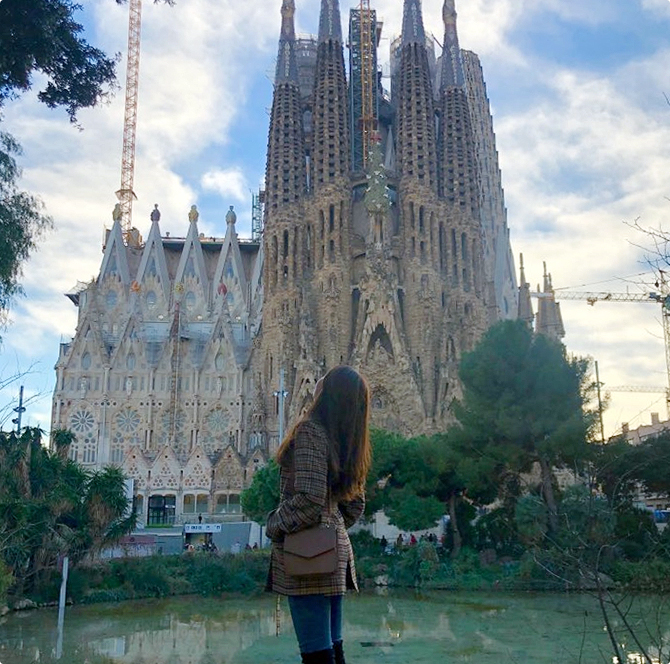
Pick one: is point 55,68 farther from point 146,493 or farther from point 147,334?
point 147,334

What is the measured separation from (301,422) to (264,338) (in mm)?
41339

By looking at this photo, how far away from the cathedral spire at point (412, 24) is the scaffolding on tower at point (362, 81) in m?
2.89

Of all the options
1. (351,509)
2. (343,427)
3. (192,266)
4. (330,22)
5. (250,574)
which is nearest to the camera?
(343,427)

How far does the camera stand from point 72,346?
48.0 meters

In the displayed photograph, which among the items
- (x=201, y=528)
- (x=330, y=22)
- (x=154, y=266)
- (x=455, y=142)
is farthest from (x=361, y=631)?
(x=154, y=266)

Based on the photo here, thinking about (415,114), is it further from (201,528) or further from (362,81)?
(201,528)

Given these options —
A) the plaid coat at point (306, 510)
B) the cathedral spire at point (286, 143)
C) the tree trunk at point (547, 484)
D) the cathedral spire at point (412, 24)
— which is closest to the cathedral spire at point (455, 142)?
the cathedral spire at point (412, 24)

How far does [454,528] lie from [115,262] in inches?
1419

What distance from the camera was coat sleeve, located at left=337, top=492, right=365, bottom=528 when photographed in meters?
3.32

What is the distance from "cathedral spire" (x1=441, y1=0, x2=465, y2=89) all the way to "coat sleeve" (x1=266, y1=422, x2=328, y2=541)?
47.9 metres

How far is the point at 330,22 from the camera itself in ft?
154

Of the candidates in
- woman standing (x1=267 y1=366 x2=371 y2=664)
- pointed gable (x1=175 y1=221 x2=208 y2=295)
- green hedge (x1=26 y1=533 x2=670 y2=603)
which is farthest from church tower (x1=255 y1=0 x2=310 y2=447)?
woman standing (x1=267 y1=366 x2=371 y2=664)

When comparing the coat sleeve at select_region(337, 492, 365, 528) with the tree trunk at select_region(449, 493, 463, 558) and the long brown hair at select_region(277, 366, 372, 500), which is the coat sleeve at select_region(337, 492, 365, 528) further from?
the tree trunk at select_region(449, 493, 463, 558)

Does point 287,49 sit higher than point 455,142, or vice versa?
point 287,49
